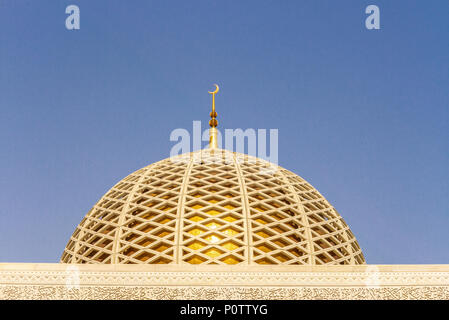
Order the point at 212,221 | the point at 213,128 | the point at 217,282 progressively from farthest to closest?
the point at 213,128 < the point at 212,221 < the point at 217,282

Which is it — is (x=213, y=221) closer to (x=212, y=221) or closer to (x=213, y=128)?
(x=212, y=221)

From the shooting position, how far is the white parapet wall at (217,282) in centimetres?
644

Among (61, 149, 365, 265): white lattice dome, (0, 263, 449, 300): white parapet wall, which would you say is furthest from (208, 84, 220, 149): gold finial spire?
(0, 263, 449, 300): white parapet wall

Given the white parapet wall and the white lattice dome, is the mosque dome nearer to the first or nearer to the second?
the white lattice dome

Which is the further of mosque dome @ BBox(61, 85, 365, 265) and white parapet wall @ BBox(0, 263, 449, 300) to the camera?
mosque dome @ BBox(61, 85, 365, 265)

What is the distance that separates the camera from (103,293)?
21.1ft

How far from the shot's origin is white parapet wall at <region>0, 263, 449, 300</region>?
6438 millimetres

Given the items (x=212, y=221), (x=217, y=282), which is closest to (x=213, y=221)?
(x=212, y=221)

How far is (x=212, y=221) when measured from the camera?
9.27 m

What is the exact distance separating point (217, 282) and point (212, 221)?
280 centimetres

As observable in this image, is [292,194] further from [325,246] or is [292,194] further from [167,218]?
[167,218]

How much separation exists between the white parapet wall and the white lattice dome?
2.16 meters
